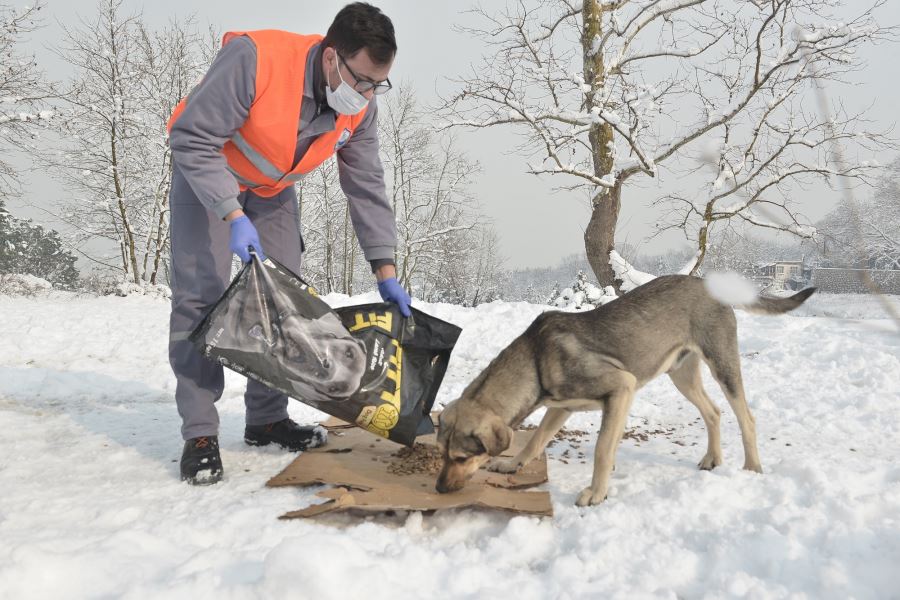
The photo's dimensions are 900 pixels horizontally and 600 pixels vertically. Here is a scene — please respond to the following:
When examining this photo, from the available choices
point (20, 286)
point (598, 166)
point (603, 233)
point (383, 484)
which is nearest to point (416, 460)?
point (383, 484)

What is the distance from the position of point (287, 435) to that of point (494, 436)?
1777mm

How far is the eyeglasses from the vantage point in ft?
11.1

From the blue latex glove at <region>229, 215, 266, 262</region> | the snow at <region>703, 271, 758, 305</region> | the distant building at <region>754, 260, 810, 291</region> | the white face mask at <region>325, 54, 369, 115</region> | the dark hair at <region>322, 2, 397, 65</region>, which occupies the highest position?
the dark hair at <region>322, 2, 397, 65</region>

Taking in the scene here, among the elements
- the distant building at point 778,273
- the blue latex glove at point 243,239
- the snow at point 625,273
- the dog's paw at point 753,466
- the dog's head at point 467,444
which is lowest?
the dog's paw at point 753,466

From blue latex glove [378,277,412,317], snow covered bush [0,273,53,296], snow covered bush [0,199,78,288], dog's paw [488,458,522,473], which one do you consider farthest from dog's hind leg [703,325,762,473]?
snow covered bush [0,199,78,288]

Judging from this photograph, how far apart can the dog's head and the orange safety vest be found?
1.96 metres

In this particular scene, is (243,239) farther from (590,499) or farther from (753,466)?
(753,466)

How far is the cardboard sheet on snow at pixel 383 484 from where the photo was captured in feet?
9.71

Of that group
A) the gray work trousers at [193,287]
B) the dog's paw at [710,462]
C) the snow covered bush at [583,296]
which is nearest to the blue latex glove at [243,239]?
the gray work trousers at [193,287]

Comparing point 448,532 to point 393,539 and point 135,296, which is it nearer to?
point 393,539

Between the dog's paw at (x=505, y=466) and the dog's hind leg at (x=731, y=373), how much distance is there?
1.47 metres

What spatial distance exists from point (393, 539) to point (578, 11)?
1505 centimetres

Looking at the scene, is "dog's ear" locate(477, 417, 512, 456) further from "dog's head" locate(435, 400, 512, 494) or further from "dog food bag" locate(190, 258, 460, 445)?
"dog food bag" locate(190, 258, 460, 445)

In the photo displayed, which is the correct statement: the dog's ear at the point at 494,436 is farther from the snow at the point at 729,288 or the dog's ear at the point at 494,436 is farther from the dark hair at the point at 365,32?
the dark hair at the point at 365,32
